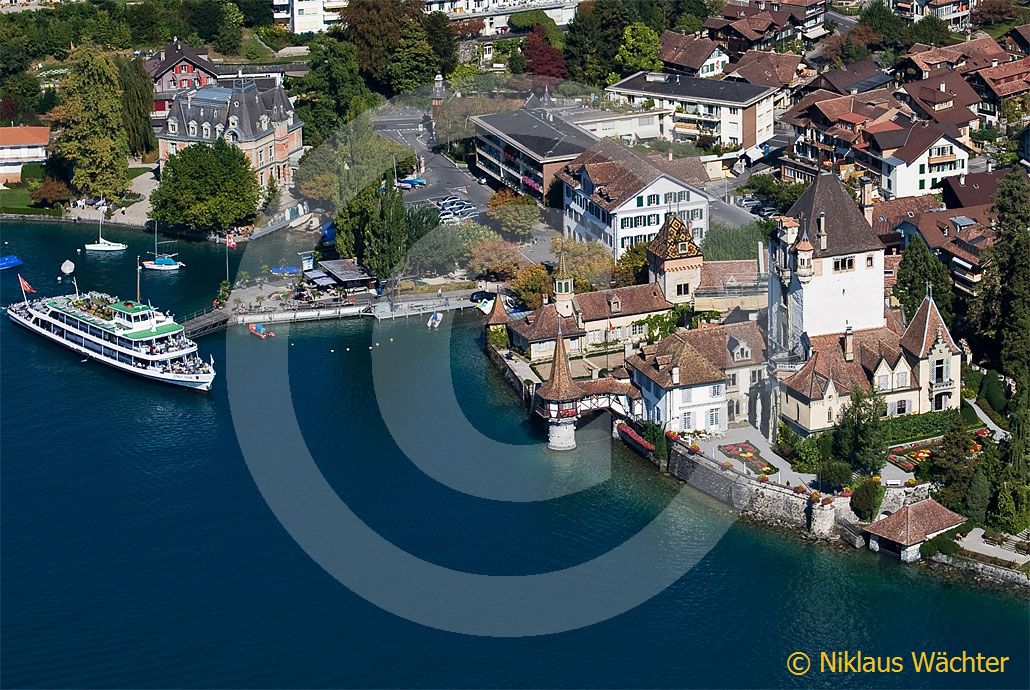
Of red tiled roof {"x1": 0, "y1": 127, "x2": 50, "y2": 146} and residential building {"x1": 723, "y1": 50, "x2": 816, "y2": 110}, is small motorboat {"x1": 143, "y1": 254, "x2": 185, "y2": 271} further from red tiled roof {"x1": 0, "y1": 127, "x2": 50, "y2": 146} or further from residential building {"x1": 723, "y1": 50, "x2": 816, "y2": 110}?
residential building {"x1": 723, "y1": 50, "x2": 816, "y2": 110}

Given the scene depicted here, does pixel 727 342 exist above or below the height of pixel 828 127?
below

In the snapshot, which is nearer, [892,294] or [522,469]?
[522,469]

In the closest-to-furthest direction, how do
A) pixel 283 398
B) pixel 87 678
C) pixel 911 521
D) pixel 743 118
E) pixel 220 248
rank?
pixel 87 678
pixel 911 521
pixel 283 398
pixel 220 248
pixel 743 118

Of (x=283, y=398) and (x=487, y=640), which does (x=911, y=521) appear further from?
(x=283, y=398)

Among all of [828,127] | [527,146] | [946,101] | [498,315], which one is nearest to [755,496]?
[498,315]

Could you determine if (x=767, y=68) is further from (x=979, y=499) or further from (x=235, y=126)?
(x=979, y=499)

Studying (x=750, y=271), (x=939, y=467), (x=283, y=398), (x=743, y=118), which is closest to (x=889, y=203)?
(x=750, y=271)

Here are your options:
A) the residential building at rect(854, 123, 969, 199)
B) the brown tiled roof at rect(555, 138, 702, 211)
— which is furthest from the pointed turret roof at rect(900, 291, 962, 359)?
the residential building at rect(854, 123, 969, 199)

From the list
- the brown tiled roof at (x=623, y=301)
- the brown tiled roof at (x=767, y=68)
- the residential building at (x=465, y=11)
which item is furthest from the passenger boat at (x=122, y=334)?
the residential building at (x=465, y=11)
